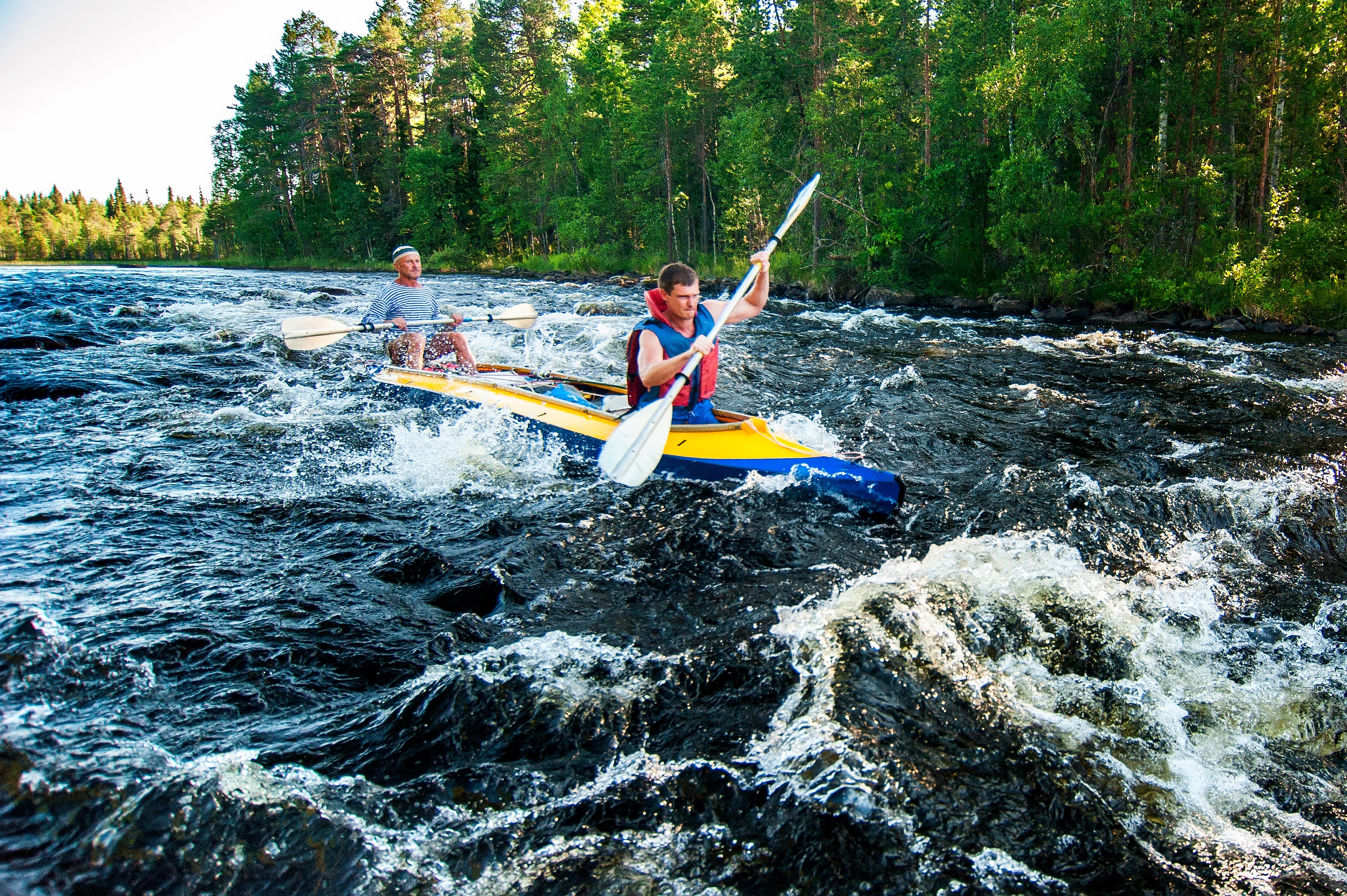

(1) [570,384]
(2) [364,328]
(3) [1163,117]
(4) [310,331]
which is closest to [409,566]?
(1) [570,384]

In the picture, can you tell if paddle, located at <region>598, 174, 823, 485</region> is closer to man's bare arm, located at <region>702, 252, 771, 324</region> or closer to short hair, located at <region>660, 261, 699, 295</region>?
short hair, located at <region>660, 261, 699, 295</region>

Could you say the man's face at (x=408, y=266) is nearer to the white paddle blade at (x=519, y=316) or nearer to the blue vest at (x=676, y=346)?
the white paddle blade at (x=519, y=316)

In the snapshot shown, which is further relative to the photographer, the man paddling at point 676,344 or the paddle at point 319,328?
the paddle at point 319,328

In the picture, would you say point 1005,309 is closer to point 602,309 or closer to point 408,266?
point 602,309

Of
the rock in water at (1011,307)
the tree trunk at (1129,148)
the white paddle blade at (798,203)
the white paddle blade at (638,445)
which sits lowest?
the white paddle blade at (638,445)

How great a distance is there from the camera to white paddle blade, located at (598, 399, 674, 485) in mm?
4117

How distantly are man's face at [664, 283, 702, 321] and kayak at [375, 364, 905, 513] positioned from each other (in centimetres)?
71

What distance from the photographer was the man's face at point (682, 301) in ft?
15.3

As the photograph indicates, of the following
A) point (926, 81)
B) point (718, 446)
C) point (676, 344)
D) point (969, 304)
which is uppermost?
point (926, 81)

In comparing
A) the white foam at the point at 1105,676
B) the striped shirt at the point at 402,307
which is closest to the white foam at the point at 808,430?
the white foam at the point at 1105,676

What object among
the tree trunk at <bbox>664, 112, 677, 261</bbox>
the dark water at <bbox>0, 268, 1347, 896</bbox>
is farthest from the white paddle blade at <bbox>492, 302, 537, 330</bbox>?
the tree trunk at <bbox>664, 112, 677, 261</bbox>

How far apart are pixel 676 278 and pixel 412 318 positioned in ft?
12.5

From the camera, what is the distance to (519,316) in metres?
8.41

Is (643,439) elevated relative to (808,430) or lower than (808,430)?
elevated
